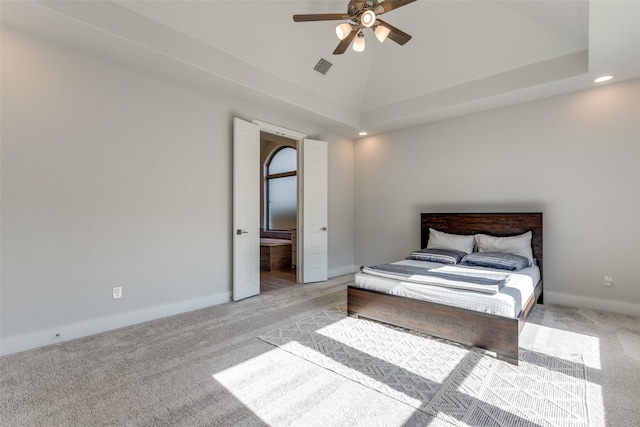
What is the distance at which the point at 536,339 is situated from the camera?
2814 mm

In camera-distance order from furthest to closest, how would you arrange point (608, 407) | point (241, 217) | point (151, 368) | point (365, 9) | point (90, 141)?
point (241, 217)
point (90, 141)
point (365, 9)
point (151, 368)
point (608, 407)

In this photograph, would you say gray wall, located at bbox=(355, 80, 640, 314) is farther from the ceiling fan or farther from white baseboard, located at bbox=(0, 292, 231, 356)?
white baseboard, located at bbox=(0, 292, 231, 356)

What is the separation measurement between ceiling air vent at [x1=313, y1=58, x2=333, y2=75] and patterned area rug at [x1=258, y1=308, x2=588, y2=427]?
341 cm

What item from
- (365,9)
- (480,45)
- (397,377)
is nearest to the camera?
(397,377)


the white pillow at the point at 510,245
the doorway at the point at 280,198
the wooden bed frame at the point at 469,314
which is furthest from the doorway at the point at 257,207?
the white pillow at the point at 510,245

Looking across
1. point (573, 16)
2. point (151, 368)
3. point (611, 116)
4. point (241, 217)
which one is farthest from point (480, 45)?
point (151, 368)

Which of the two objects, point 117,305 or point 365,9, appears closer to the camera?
point 365,9

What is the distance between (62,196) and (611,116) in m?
5.89

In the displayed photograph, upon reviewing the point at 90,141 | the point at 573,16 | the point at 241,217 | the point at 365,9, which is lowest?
the point at 241,217

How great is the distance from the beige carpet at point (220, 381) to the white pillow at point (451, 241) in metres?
1.29

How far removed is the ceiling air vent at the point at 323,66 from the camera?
429cm

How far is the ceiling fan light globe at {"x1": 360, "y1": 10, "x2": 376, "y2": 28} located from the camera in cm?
269

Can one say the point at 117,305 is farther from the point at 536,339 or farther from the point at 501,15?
the point at 501,15

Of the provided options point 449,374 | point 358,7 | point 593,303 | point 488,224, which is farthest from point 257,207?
point 593,303
